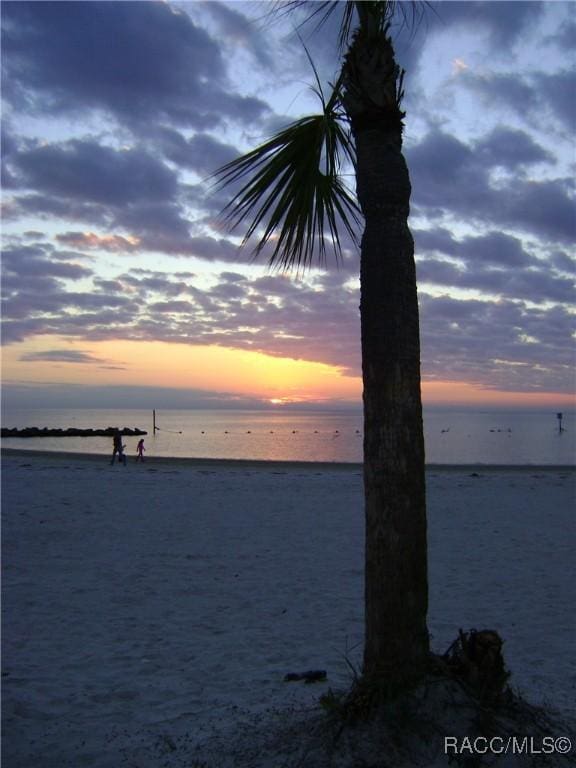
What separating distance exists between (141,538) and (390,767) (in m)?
8.53

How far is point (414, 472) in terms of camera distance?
3957 millimetres

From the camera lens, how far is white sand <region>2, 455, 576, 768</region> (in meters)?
4.66

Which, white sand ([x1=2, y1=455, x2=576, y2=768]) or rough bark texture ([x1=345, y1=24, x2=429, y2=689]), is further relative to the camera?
white sand ([x1=2, y1=455, x2=576, y2=768])

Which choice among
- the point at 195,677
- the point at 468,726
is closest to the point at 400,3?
the point at 468,726

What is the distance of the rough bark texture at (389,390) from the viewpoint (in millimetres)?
3941

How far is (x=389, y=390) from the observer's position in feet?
13.1

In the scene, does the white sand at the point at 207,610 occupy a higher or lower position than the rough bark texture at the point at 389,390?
lower

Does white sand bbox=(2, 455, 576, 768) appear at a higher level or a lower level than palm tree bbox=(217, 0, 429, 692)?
lower

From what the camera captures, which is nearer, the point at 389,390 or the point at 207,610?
the point at 389,390

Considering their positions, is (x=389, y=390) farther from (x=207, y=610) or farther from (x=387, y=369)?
(x=207, y=610)

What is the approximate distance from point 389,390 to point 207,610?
4662 mm

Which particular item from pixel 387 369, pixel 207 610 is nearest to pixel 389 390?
pixel 387 369

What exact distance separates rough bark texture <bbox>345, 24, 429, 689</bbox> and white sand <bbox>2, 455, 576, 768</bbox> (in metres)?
1.14

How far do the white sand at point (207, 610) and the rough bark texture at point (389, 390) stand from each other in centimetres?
114
